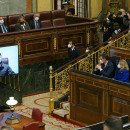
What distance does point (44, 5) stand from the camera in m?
15.0

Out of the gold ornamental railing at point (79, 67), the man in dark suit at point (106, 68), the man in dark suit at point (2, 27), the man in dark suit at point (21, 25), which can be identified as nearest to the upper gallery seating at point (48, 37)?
the man in dark suit at point (21, 25)

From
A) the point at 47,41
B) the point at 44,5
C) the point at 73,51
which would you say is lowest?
the point at 73,51

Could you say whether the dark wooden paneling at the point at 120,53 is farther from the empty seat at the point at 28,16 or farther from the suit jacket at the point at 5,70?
the empty seat at the point at 28,16

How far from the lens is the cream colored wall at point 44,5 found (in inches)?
584

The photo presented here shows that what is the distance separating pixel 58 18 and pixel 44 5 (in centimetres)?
124

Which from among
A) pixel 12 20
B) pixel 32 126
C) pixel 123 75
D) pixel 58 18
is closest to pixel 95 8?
pixel 58 18

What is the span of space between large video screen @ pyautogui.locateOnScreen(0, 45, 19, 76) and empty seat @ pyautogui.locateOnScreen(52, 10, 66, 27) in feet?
9.72

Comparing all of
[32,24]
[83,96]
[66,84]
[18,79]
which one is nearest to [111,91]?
[83,96]

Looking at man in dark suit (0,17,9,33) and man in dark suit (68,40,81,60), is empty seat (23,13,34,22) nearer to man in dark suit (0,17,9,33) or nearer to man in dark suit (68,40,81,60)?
man in dark suit (0,17,9,33)

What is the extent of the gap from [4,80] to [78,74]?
2.85 m

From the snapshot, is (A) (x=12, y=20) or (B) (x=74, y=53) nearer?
(B) (x=74, y=53)

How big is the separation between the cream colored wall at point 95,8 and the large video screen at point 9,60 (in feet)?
19.7

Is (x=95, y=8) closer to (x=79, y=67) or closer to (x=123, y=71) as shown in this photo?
(x=79, y=67)

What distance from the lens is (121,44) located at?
11828 millimetres
